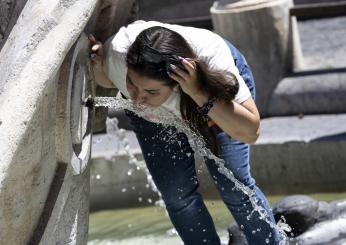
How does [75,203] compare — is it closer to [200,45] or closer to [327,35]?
[200,45]

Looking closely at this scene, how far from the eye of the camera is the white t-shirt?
3264 mm

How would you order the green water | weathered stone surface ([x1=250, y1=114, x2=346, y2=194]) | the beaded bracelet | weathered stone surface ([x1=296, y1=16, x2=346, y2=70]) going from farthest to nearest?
weathered stone surface ([x1=296, y1=16, x2=346, y2=70]) → weathered stone surface ([x1=250, y1=114, x2=346, y2=194]) → the green water → the beaded bracelet

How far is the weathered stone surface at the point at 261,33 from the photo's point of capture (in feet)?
22.3

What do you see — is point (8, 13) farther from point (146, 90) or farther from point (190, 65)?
point (190, 65)

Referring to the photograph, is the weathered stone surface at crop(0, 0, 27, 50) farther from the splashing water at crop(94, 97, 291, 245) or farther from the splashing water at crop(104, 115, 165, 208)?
the splashing water at crop(104, 115, 165, 208)

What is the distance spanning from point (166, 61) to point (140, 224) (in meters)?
2.52

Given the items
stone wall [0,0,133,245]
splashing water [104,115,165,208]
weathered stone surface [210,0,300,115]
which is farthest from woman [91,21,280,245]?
weathered stone surface [210,0,300,115]

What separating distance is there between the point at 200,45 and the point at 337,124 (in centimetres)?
315

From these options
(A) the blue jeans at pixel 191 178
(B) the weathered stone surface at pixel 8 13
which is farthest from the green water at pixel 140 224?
(B) the weathered stone surface at pixel 8 13

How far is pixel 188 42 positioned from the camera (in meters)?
3.23

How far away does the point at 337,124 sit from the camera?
6.30m

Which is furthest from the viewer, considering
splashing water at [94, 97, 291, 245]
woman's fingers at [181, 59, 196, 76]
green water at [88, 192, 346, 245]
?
green water at [88, 192, 346, 245]

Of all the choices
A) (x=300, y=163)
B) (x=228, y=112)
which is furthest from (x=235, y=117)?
(x=300, y=163)

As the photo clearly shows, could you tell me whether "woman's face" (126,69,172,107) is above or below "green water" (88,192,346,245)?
above
